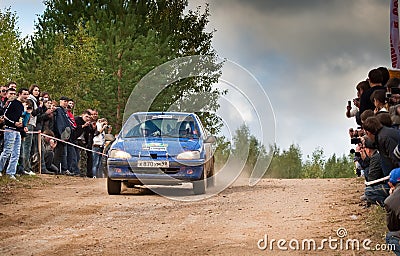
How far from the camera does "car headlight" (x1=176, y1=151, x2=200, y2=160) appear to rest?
15.8m

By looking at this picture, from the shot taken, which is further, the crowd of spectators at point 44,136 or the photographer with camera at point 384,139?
the crowd of spectators at point 44,136

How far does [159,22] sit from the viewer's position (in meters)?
51.6

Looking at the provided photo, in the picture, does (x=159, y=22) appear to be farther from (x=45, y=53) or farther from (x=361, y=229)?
(x=361, y=229)

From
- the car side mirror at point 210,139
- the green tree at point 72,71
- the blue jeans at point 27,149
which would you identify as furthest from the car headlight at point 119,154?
the green tree at point 72,71

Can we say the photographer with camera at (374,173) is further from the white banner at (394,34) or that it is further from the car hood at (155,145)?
the car hood at (155,145)

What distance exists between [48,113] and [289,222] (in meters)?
10.8

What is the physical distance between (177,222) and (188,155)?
440 centimetres

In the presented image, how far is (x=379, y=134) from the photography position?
9789mm

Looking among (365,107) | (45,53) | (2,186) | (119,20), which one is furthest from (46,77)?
(365,107)

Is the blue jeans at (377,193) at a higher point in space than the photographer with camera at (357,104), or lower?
lower

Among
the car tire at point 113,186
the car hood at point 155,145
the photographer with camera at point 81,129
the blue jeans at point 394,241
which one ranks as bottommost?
the blue jeans at point 394,241

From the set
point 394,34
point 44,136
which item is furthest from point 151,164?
point 44,136

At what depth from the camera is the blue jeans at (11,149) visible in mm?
17156

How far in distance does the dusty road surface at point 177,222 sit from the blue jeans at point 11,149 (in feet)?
3.15
